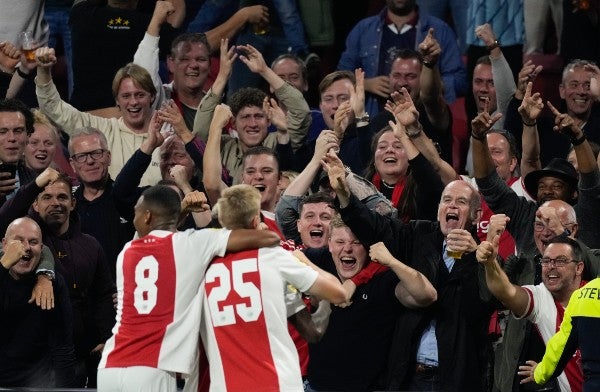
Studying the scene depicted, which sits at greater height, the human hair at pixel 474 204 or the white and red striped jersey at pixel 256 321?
the human hair at pixel 474 204

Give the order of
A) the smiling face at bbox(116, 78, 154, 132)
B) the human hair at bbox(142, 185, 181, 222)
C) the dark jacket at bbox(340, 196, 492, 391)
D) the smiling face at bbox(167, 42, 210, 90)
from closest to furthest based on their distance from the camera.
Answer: the human hair at bbox(142, 185, 181, 222), the dark jacket at bbox(340, 196, 492, 391), the smiling face at bbox(116, 78, 154, 132), the smiling face at bbox(167, 42, 210, 90)

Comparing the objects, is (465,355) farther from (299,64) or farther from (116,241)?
(299,64)

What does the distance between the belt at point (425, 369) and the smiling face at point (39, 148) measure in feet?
11.5

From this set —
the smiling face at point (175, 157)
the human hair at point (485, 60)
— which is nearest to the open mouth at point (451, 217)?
the smiling face at point (175, 157)

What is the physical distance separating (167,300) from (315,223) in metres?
2.11

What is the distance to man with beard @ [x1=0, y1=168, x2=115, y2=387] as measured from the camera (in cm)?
1039

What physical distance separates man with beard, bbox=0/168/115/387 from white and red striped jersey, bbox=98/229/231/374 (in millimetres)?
2032

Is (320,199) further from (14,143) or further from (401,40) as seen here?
(401,40)

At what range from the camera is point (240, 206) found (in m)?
8.29

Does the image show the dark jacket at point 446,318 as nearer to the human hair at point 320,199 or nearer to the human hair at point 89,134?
the human hair at point 320,199

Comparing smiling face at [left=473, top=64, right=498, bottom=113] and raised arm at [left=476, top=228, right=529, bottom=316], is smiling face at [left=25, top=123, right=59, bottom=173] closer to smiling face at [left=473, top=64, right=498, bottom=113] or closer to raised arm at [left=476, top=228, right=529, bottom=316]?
smiling face at [left=473, top=64, right=498, bottom=113]

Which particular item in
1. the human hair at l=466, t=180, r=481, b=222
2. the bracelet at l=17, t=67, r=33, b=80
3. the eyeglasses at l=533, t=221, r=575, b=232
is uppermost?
the bracelet at l=17, t=67, r=33, b=80

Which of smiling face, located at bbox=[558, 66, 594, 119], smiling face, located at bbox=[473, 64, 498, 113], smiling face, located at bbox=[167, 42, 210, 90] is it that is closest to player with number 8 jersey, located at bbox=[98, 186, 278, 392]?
smiling face, located at bbox=[167, 42, 210, 90]

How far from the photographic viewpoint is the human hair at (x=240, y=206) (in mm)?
8281
